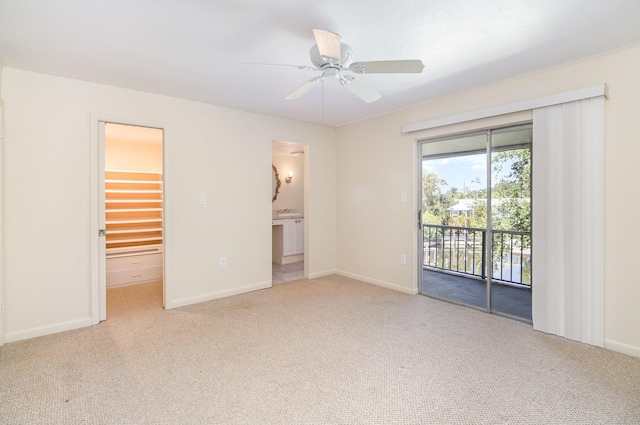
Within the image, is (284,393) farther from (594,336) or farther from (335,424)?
(594,336)

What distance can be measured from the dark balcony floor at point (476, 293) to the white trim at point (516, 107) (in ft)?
5.99

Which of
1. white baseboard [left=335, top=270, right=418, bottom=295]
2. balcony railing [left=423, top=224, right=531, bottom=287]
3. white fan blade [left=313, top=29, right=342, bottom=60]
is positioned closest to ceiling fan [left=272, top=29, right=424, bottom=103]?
white fan blade [left=313, top=29, right=342, bottom=60]

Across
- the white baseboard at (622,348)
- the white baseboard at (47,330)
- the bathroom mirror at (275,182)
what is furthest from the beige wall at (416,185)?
the white baseboard at (47,330)

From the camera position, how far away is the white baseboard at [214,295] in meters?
3.59

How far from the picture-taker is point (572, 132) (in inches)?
106

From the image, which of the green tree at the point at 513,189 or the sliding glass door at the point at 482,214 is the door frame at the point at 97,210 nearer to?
the sliding glass door at the point at 482,214

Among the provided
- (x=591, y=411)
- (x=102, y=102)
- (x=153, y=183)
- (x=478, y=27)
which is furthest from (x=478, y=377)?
(x=153, y=183)

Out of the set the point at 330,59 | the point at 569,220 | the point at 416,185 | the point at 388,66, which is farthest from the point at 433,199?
the point at 330,59

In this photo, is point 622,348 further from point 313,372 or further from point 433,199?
point 313,372

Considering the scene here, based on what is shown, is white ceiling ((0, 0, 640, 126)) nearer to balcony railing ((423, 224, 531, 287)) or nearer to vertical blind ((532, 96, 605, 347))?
vertical blind ((532, 96, 605, 347))

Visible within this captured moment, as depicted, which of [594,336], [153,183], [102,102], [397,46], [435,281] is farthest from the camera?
[153,183]

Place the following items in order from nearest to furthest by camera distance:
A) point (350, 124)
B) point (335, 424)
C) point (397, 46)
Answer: point (335, 424) < point (397, 46) < point (350, 124)

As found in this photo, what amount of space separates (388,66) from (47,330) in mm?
3643

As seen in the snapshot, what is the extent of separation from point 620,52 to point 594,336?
228 centimetres
